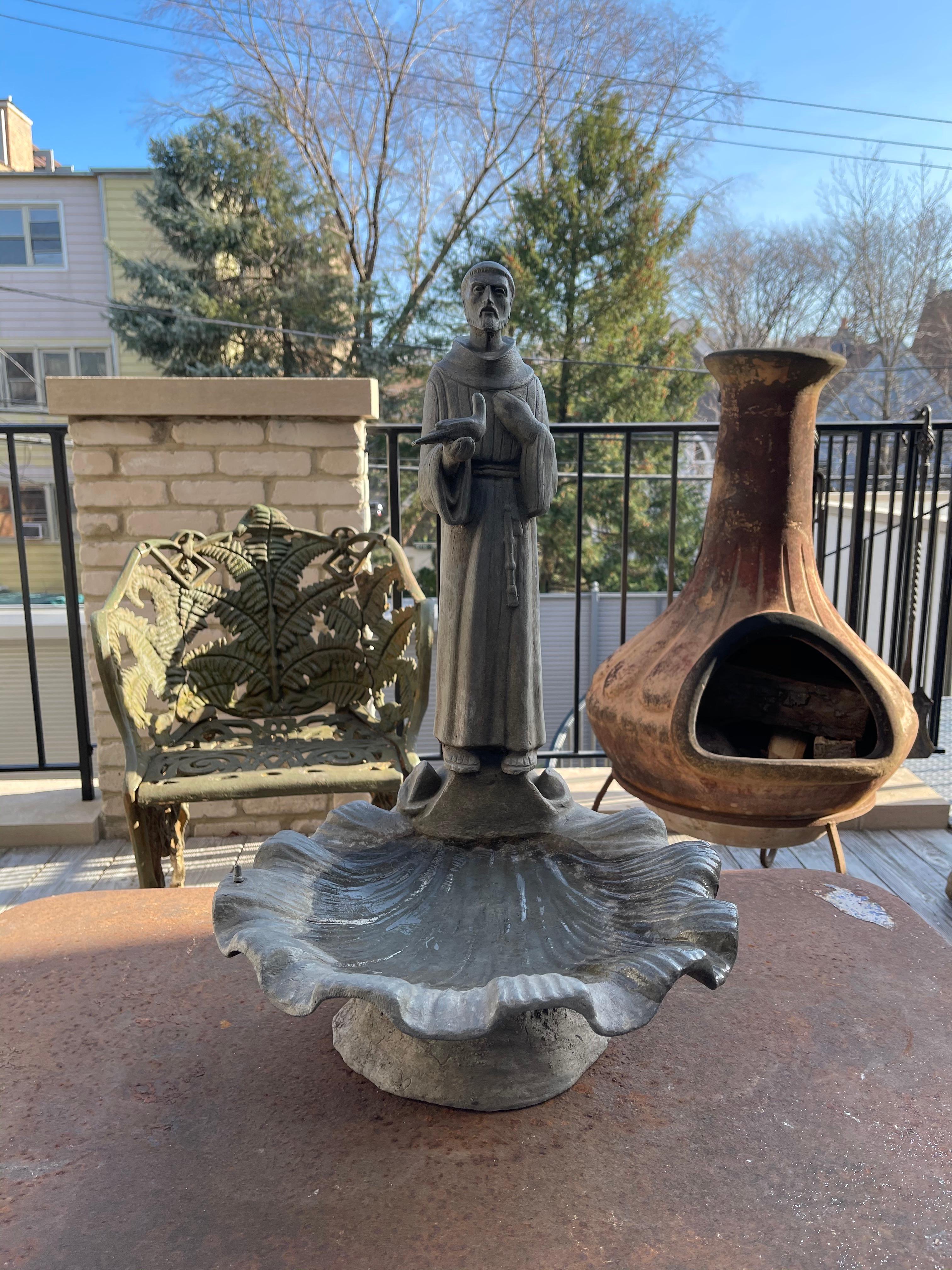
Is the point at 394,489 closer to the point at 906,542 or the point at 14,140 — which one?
the point at 906,542

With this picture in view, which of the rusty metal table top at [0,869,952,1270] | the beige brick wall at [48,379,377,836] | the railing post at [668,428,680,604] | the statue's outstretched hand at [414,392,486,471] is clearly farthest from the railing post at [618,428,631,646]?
the rusty metal table top at [0,869,952,1270]

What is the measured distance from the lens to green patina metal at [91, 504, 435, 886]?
2482mm

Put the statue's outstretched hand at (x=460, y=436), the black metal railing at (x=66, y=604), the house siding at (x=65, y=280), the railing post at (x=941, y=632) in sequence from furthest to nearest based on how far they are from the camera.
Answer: the house siding at (x=65, y=280) → the railing post at (x=941, y=632) → the black metal railing at (x=66, y=604) → the statue's outstretched hand at (x=460, y=436)

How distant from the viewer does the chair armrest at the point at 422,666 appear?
2629mm

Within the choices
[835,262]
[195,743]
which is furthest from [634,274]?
[195,743]

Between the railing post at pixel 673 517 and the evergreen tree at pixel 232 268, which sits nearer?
the railing post at pixel 673 517

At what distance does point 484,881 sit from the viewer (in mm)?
1495

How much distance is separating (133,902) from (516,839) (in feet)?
2.82

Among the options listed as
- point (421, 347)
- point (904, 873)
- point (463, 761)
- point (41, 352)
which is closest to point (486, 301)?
point (463, 761)

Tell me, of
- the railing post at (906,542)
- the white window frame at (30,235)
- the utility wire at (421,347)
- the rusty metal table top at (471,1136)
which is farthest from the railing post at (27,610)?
the white window frame at (30,235)

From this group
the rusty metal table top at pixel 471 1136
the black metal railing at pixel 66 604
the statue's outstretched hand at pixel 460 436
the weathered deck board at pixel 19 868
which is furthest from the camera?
the black metal railing at pixel 66 604

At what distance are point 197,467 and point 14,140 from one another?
63.3ft

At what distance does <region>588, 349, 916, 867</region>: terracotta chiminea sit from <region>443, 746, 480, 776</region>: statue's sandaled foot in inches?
37.1

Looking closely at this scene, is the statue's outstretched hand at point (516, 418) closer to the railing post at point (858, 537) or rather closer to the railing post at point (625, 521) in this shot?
the railing post at point (625, 521)
